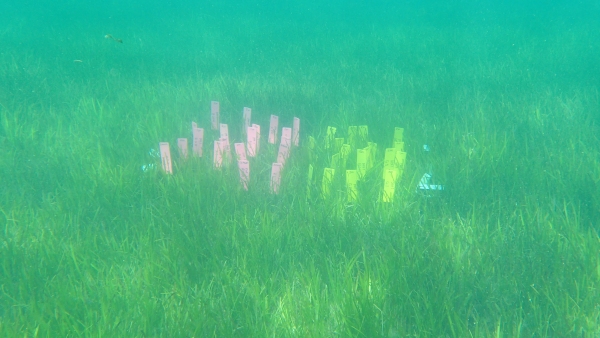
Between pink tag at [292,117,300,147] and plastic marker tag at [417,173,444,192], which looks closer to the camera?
plastic marker tag at [417,173,444,192]

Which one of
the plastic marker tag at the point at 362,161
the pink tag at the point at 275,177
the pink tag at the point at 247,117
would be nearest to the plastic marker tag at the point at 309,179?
the pink tag at the point at 275,177

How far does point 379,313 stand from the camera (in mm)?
1700

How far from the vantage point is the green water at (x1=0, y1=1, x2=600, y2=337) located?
173 centimetres

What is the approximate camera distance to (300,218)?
2.43m

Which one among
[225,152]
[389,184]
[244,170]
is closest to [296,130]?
[225,152]

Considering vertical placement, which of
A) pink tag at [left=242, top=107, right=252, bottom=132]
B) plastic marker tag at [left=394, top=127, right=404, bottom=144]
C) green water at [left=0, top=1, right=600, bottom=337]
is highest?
pink tag at [left=242, top=107, right=252, bottom=132]

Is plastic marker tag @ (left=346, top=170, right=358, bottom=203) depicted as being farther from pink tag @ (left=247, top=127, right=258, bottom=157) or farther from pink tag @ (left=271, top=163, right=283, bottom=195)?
pink tag @ (left=247, top=127, right=258, bottom=157)

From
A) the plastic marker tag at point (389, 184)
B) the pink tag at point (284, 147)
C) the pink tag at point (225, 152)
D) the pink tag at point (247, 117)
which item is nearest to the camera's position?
the plastic marker tag at point (389, 184)

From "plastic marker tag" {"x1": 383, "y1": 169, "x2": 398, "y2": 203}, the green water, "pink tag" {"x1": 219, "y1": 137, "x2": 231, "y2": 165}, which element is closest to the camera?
the green water

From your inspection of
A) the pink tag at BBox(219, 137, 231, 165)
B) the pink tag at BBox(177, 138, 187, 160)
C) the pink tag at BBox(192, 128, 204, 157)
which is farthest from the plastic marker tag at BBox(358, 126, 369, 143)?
the pink tag at BBox(177, 138, 187, 160)

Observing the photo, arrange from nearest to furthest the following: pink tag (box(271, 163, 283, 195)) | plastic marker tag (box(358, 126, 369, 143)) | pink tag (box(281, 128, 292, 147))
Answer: pink tag (box(271, 163, 283, 195)) < pink tag (box(281, 128, 292, 147)) < plastic marker tag (box(358, 126, 369, 143))

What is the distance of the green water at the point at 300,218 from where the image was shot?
5.68 ft

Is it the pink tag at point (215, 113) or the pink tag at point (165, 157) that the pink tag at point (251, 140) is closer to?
the pink tag at point (165, 157)

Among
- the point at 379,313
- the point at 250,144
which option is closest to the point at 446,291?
the point at 379,313
